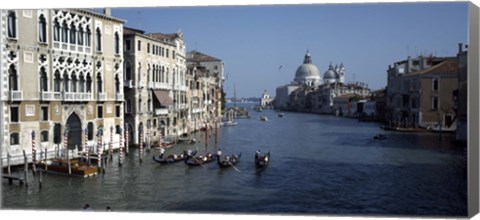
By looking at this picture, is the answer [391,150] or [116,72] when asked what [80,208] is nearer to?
[116,72]

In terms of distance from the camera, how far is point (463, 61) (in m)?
7.27

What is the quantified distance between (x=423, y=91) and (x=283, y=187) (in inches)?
217

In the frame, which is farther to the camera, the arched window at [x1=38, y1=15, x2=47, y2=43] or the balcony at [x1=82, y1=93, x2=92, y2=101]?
the balcony at [x1=82, y1=93, x2=92, y2=101]

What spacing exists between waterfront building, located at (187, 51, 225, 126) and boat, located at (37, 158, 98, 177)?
5826 mm

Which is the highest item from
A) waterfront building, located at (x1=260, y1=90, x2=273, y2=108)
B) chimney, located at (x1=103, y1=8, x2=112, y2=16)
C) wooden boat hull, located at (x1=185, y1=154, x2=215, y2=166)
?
chimney, located at (x1=103, y1=8, x2=112, y2=16)

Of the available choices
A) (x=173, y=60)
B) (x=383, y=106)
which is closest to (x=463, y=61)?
(x=173, y=60)

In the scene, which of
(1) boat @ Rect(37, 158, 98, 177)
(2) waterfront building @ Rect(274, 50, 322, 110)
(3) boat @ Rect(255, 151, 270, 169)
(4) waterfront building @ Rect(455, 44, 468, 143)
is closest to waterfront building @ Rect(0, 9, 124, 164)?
(1) boat @ Rect(37, 158, 98, 177)

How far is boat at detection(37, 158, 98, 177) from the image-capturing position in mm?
7453

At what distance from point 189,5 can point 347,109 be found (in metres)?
25.1

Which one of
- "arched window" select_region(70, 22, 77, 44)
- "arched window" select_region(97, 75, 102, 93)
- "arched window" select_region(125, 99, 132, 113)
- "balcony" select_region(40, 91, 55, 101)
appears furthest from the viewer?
"arched window" select_region(125, 99, 132, 113)

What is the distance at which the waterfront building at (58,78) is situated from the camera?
746 cm

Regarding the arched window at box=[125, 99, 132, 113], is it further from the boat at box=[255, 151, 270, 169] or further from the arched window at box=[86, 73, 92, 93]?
the boat at box=[255, 151, 270, 169]

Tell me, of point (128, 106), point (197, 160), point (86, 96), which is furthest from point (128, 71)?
point (197, 160)

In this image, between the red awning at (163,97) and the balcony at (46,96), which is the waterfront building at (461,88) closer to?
the balcony at (46,96)
